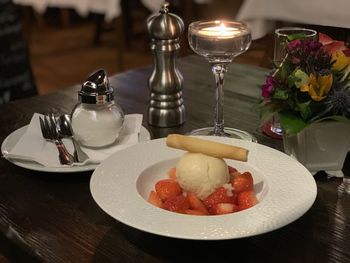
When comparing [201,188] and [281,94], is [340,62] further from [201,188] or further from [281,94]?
[201,188]

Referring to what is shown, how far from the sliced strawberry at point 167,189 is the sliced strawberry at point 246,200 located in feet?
0.26

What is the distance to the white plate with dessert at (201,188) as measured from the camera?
1.81 ft

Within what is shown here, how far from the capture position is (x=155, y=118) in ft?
3.16

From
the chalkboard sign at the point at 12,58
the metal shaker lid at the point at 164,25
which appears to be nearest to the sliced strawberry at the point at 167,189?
the metal shaker lid at the point at 164,25

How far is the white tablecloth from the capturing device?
1817mm

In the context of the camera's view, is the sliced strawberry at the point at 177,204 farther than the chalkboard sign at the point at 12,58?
No

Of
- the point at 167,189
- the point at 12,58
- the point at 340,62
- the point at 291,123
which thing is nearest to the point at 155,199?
the point at 167,189

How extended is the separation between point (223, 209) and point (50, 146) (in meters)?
0.36

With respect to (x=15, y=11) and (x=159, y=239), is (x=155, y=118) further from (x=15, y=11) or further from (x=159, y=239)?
(x=15, y=11)

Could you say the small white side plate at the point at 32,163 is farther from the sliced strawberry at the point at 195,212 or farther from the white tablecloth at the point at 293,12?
the white tablecloth at the point at 293,12

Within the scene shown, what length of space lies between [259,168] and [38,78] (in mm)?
2749

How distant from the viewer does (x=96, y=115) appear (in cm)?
83

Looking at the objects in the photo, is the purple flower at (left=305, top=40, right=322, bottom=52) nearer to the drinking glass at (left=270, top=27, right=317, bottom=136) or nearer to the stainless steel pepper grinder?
the drinking glass at (left=270, top=27, right=317, bottom=136)

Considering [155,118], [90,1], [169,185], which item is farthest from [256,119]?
[90,1]
